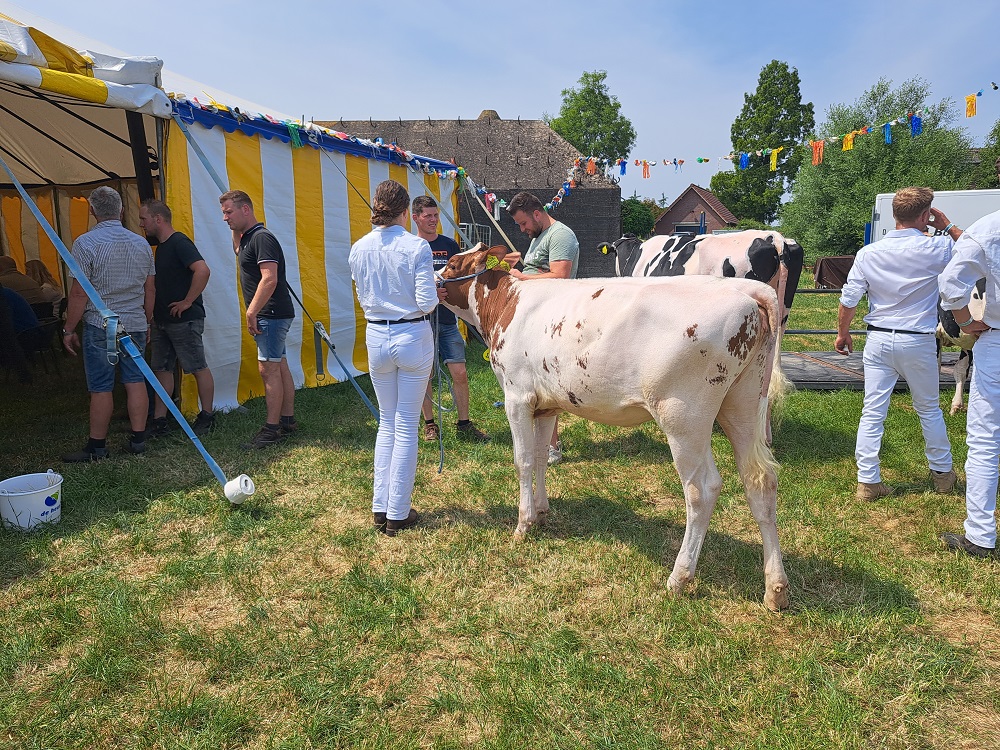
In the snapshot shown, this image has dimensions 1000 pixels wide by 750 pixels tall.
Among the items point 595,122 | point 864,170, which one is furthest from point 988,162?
point 595,122

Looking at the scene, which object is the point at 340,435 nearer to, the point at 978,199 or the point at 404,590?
the point at 404,590

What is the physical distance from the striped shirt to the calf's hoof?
4.75 metres

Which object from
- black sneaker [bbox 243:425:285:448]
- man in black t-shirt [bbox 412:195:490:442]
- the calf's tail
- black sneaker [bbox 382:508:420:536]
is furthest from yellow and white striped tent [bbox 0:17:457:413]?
the calf's tail

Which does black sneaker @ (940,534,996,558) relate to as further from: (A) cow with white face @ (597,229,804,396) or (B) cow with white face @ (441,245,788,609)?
(A) cow with white face @ (597,229,804,396)

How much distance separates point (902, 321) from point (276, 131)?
6.01 metres

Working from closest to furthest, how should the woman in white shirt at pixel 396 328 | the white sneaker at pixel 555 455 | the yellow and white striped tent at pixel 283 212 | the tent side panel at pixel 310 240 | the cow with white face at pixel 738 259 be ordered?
the woman in white shirt at pixel 396 328, the white sneaker at pixel 555 455, the cow with white face at pixel 738 259, the yellow and white striped tent at pixel 283 212, the tent side panel at pixel 310 240

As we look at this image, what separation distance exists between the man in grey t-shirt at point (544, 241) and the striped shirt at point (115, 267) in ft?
9.60

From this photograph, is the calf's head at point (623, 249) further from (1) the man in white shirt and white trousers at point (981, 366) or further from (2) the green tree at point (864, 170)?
(2) the green tree at point (864, 170)

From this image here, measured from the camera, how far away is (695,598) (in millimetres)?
2961

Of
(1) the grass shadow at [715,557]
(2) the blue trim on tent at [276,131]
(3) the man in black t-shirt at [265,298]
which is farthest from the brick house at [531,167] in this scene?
(1) the grass shadow at [715,557]

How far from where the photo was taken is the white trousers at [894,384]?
3732mm

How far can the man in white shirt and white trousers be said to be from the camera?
3033 mm

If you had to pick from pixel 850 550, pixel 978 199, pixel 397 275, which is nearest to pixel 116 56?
pixel 397 275

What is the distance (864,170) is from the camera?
27031 mm
